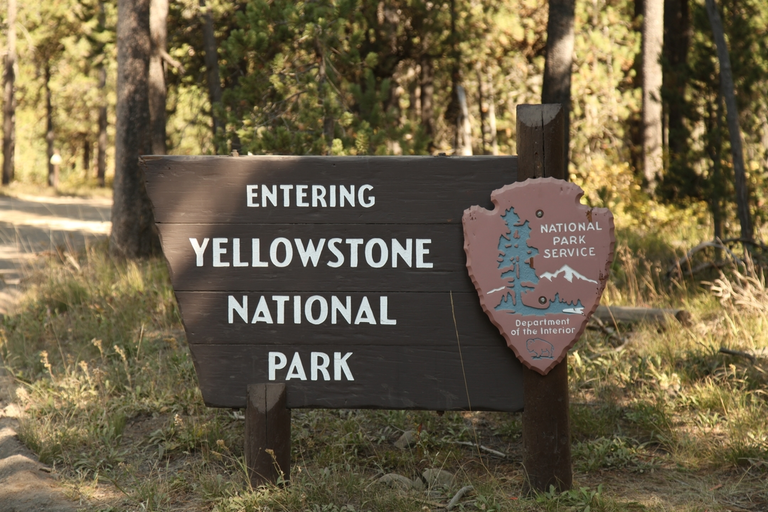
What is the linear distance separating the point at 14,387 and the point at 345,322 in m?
→ 2.87

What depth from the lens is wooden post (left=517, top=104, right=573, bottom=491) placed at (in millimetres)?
2996

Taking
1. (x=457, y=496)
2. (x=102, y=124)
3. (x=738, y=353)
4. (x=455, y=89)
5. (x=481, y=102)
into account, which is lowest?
(x=457, y=496)

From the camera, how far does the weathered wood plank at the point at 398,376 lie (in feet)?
10.2

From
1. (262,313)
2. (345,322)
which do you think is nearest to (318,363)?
(345,322)

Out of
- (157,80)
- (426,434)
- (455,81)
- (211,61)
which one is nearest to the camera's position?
(426,434)

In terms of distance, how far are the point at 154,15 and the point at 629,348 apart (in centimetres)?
763

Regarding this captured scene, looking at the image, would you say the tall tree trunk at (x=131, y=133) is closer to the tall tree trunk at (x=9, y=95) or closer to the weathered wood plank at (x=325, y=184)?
the weathered wood plank at (x=325, y=184)

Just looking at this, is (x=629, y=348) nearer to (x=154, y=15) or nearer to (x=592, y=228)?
(x=592, y=228)

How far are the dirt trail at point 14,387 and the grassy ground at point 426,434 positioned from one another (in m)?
0.09

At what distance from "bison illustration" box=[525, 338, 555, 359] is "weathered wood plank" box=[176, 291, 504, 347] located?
15 cm

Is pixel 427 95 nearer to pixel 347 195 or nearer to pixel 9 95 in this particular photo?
pixel 347 195

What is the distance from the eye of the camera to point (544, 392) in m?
3.06

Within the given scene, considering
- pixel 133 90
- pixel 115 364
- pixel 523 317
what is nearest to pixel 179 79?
pixel 133 90

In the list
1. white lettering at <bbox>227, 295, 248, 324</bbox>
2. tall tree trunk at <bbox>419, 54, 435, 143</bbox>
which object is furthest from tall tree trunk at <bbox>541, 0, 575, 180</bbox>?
white lettering at <bbox>227, 295, 248, 324</bbox>
